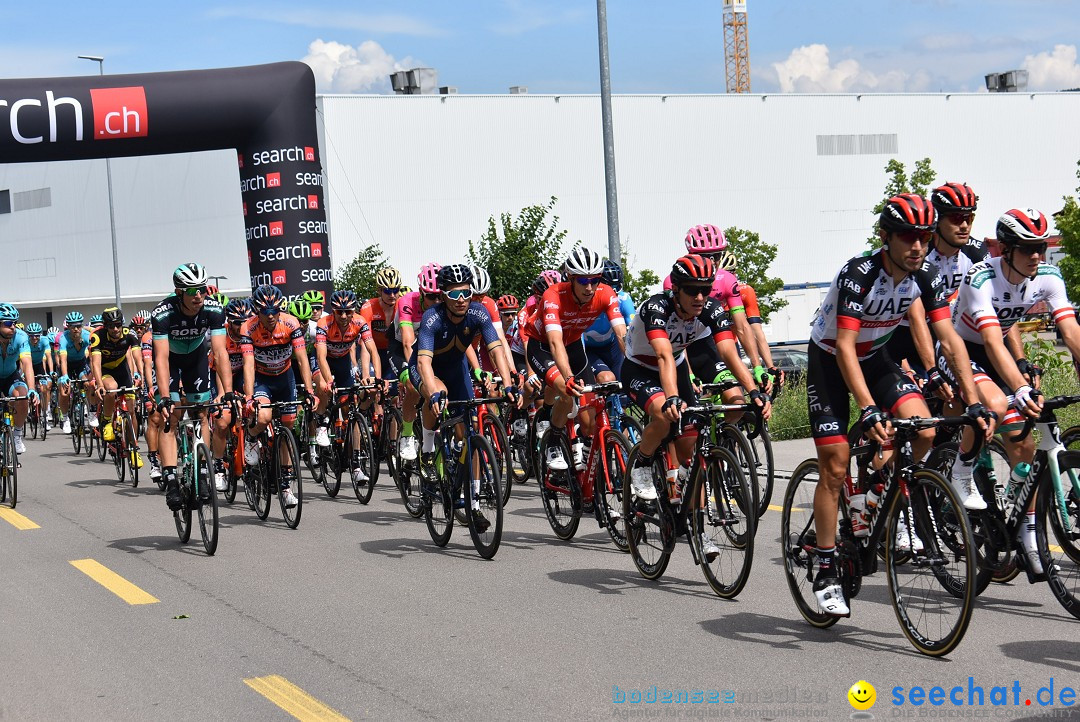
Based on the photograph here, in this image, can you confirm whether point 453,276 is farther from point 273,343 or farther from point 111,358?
point 111,358


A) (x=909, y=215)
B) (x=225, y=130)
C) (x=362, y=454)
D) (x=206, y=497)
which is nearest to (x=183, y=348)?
(x=206, y=497)

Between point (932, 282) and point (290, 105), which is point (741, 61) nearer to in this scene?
point (290, 105)

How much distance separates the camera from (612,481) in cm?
839

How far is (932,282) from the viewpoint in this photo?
5910mm

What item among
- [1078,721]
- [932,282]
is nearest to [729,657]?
[1078,721]

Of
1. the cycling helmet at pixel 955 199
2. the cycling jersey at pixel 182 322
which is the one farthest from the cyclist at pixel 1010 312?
the cycling jersey at pixel 182 322

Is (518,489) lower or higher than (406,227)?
lower

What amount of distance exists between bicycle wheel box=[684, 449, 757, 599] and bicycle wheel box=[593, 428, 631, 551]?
48.5 inches

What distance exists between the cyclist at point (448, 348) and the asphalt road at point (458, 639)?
0.99 metres

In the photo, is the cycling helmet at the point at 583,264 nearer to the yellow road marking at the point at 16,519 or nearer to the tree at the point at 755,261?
the yellow road marking at the point at 16,519

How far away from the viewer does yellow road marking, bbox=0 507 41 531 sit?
11542 mm

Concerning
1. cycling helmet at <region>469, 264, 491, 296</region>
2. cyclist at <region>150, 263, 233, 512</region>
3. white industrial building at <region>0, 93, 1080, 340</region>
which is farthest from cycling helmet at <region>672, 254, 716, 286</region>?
white industrial building at <region>0, 93, 1080, 340</region>

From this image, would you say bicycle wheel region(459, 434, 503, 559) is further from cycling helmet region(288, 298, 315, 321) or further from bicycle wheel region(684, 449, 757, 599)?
cycling helmet region(288, 298, 315, 321)

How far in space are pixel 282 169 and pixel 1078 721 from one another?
19.1 m
